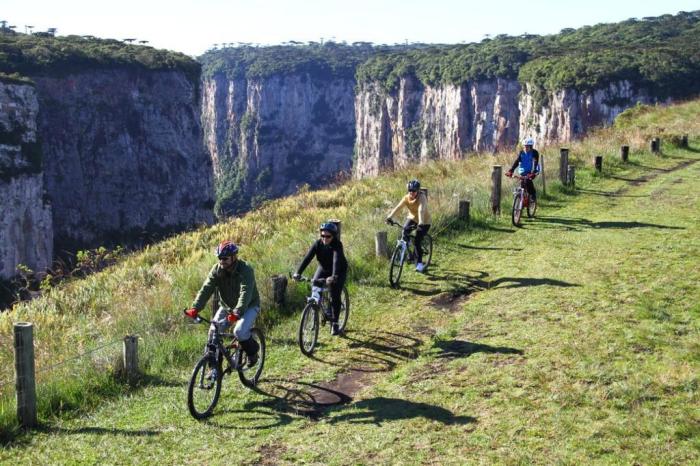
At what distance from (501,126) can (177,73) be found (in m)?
51.5

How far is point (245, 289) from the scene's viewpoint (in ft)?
25.5

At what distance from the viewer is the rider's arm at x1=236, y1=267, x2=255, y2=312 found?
7707 mm

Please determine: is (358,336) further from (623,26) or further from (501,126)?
(623,26)

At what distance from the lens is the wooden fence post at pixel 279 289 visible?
1115 centimetres

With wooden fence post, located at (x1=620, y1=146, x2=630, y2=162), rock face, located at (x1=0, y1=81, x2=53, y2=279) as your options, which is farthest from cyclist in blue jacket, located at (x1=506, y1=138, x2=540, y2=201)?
rock face, located at (x1=0, y1=81, x2=53, y2=279)

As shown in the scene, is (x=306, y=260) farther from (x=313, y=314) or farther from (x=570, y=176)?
(x=570, y=176)

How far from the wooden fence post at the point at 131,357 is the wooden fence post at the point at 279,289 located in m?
2.96

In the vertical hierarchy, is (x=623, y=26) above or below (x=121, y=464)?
above

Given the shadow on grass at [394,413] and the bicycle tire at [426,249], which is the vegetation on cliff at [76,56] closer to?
the bicycle tire at [426,249]

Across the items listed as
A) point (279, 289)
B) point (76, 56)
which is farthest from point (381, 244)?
point (76, 56)

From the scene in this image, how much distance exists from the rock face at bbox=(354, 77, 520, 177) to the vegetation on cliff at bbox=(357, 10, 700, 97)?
7.58 ft

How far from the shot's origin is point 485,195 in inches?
725

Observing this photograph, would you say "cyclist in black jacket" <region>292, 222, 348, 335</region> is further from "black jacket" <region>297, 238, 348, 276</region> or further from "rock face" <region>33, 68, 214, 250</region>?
"rock face" <region>33, 68, 214, 250</region>

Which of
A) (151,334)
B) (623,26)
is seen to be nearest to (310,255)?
(151,334)
